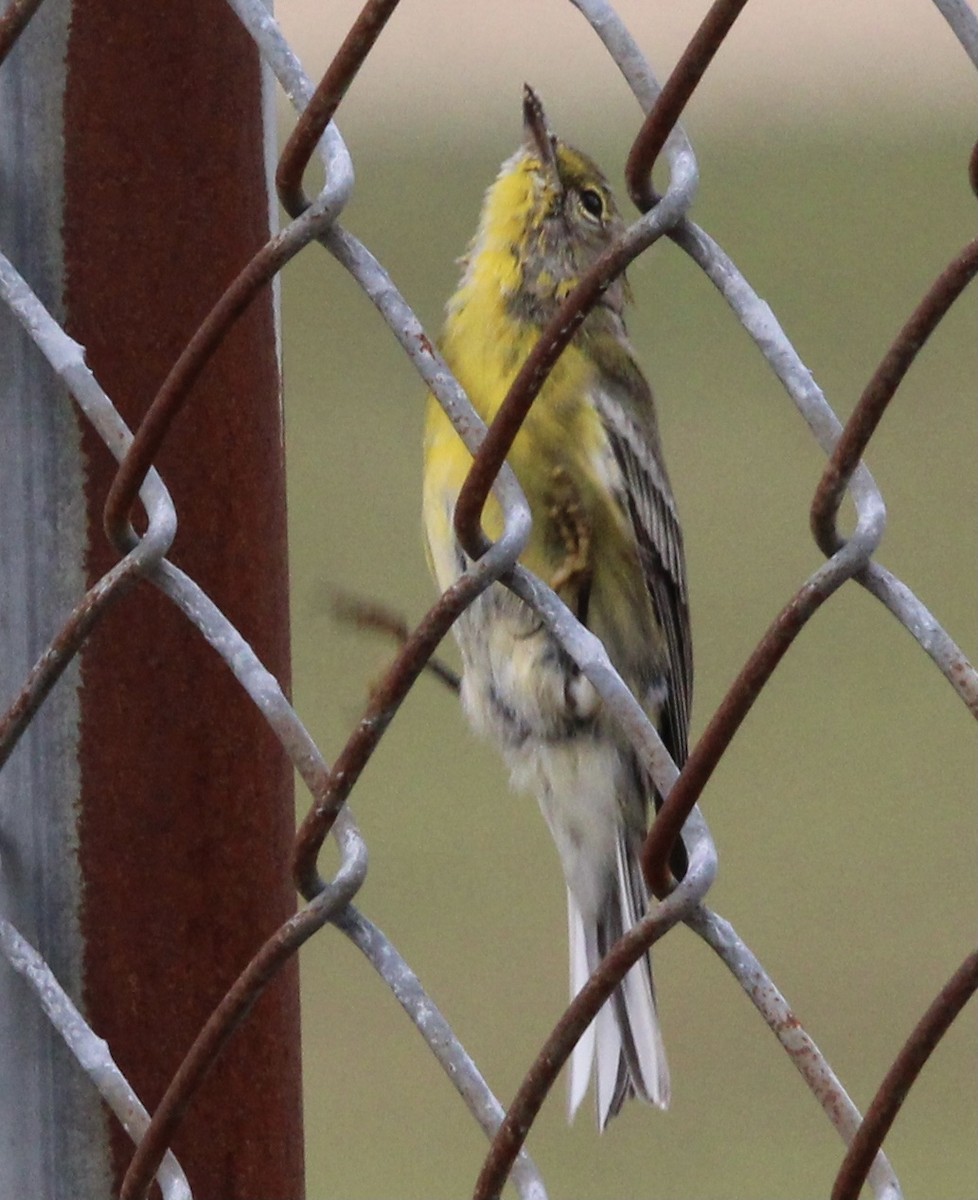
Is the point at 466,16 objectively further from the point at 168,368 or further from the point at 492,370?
the point at 168,368

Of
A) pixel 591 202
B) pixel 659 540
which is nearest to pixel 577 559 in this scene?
pixel 659 540

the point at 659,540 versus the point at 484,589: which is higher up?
the point at 484,589

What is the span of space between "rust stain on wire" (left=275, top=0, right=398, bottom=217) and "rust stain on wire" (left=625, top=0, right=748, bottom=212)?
14 cm

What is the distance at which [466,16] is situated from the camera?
45.7 ft

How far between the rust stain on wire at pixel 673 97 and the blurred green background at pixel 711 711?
1.12 metres

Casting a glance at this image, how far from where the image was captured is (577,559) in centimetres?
215

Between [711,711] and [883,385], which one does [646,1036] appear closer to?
[883,385]

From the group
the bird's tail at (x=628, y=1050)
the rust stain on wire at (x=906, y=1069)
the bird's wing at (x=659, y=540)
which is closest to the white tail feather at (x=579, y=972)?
the bird's tail at (x=628, y=1050)

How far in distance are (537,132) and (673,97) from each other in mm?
1437

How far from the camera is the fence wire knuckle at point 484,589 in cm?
91

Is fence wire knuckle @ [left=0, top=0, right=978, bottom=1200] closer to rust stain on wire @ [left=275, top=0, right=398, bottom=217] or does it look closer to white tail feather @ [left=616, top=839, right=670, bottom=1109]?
rust stain on wire @ [left=275, top=0, right=398, bottom=217]

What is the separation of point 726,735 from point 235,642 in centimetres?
29

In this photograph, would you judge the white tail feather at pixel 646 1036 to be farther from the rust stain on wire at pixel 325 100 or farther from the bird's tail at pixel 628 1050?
the rust stain on wire at pixel 325 100

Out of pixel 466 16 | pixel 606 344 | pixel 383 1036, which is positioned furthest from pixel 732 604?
pixel 606 344
